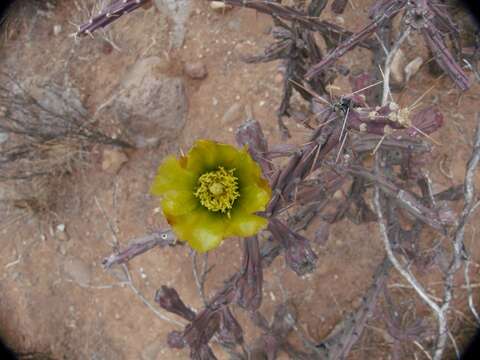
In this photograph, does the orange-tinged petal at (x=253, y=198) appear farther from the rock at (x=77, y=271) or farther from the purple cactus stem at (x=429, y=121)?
the rock at (x=77, y=271)

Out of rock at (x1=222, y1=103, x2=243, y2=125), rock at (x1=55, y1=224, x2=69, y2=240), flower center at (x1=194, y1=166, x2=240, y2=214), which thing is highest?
flower center at (x1=194, y1=166, x2=240, y2=214)

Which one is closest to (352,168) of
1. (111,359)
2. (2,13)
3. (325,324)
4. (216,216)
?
(216,216)

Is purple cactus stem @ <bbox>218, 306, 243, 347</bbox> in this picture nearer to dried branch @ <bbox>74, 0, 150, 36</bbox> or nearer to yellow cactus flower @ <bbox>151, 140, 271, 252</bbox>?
yellow cactus flower @ <bbox>151, 140, 271, 252</bbox>

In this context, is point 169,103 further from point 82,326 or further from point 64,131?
point 82,326

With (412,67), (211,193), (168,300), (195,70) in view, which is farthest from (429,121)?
(195,70)

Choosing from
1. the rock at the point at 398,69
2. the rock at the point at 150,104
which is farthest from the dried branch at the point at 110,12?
the rock at the point at 398,69

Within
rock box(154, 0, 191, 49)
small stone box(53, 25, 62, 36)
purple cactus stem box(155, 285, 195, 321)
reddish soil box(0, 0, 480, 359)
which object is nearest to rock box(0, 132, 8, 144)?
reddish soil box(0, 0, 480, 359)

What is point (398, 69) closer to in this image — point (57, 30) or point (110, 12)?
point (110, 12)

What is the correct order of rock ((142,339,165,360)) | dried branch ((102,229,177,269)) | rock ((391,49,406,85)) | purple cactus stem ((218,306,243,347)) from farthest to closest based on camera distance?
rock ((142,339,165,360))
rock ((391,49,406,85))
purple cactus stem ((218,306,243,347))
dried branch ((102,229,177,269))
